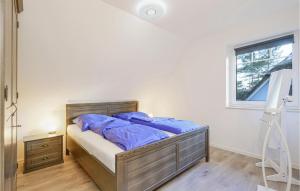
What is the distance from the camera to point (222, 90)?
3.45m

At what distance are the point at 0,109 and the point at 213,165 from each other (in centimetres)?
286

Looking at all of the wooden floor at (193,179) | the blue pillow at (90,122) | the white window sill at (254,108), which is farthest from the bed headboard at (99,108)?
the white window sill at (254,108)

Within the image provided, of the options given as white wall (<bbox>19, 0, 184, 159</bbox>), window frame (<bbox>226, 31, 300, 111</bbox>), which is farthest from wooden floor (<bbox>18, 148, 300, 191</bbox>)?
window frame (<bbox>226, 31, 300, 111</bbox>)

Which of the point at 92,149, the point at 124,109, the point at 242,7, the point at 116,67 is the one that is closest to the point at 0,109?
the point at 92,149

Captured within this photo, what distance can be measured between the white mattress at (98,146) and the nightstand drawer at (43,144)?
0.28 m

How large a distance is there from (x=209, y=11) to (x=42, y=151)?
3.45m

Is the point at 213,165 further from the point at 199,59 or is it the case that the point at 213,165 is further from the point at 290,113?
the point at 199,59

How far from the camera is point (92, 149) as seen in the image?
2076 mm

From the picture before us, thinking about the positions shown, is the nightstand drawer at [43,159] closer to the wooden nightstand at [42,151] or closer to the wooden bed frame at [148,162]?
the wooden nightstand at [42,151]

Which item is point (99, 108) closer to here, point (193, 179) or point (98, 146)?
point (98, 146)

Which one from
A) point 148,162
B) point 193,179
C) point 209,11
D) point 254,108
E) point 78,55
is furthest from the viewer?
point 254,108

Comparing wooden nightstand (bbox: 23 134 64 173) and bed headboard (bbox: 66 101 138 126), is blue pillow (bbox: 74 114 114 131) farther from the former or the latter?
wooden nightstand (bbox: 23 134 64 173)

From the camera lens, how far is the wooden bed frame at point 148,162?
168 cm

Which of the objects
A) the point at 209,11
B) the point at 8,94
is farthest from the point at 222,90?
the point at 8,94
